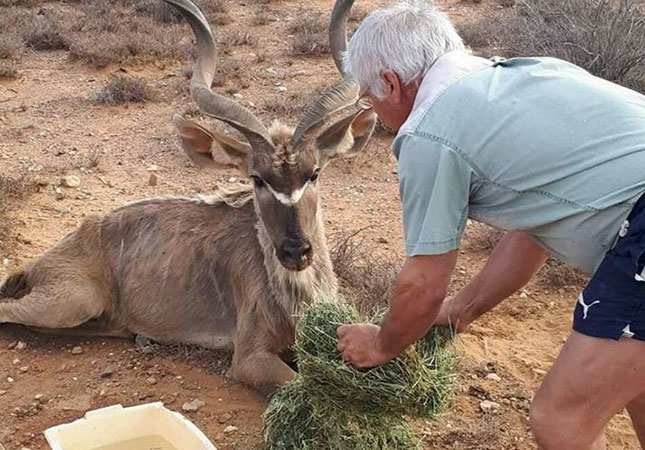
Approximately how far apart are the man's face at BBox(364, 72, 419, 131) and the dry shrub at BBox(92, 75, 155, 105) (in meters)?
7.54

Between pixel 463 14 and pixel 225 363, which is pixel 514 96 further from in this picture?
pixel 463 14

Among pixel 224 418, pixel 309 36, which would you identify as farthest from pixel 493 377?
Answer: pixel 309 36

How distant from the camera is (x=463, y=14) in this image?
50.5 feet

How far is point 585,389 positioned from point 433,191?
0.94 meters

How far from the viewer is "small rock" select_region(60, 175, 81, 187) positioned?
8297mm

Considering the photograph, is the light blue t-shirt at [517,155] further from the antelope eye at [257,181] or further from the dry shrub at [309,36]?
the dry shrub at [309,36]

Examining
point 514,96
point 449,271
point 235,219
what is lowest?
point 235,219

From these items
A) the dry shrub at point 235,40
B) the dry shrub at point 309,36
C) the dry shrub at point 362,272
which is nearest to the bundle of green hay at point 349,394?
the dry shrub at point 362,272

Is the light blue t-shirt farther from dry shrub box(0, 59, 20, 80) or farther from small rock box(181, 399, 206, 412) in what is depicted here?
dry shrub box(0, 59, 20, 80)

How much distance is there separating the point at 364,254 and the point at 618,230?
3619 mm

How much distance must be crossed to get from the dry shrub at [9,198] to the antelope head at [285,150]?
7.01 ft

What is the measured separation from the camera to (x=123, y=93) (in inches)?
423

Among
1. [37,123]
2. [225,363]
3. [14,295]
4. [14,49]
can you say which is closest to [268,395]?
[225,363]

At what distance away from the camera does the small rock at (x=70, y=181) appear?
830cm
